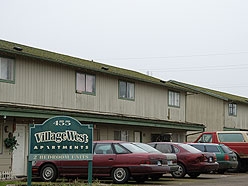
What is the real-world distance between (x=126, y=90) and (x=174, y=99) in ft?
19.9

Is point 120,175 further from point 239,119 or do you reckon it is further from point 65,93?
point 239,119

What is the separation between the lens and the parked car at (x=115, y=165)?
728 inches

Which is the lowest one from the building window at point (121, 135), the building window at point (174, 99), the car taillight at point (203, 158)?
the car taillight at point (203, 158)

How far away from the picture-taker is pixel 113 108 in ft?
95.7

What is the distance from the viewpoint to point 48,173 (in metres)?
19.7

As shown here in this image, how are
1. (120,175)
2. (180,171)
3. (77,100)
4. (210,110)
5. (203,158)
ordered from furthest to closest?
(210,110) → (77,100) → (180,171) → (203,158) → (120,175)

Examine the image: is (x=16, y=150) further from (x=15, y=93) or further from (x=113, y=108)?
(x=113, y=108)

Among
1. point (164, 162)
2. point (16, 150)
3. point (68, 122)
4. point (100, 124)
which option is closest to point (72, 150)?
point (68, 122)

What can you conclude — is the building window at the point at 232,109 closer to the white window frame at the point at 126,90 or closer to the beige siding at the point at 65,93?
the beige siding at the point at 65,93

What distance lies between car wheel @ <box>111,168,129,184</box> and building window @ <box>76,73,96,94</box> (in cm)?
848

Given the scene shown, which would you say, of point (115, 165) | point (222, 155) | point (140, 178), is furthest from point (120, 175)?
point (222, 155)

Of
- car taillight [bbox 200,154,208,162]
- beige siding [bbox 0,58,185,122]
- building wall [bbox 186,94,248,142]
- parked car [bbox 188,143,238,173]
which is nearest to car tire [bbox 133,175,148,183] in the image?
car taillight [bbox 200,154,208,162]

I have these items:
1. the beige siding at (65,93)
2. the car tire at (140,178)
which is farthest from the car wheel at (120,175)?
the beige siding at (65,93)

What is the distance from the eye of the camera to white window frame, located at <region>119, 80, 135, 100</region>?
3020 cm
